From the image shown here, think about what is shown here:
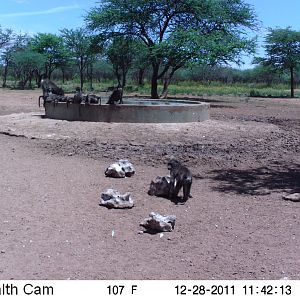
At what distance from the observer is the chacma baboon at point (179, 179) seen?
686 centimetres

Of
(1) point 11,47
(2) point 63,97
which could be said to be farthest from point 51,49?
(2) point 63,97

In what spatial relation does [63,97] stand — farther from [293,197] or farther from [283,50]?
[283,50]

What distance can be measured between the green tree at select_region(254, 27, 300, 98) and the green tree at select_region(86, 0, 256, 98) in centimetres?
1420

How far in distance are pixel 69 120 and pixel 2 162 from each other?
5274 millimetres

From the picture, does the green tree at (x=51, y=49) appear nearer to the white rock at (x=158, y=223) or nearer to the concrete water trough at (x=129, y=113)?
the concrete water trough at (x=129, y=113)

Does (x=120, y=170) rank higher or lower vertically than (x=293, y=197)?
higher

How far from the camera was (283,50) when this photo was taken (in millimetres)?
43156

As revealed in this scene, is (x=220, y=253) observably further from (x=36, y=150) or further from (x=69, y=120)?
(x=69, y=120)

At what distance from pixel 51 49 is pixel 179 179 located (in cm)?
4874

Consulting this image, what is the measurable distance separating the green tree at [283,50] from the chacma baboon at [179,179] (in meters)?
37.5

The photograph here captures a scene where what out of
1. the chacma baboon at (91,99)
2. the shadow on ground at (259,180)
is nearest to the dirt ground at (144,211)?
the shadow on ground at (259,180)

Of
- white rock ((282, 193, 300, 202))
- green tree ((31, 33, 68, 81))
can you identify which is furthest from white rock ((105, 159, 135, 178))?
green tree ((31, 33, 68, 81))

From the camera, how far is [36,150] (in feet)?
35.6

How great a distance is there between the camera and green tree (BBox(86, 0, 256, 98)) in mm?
25312
